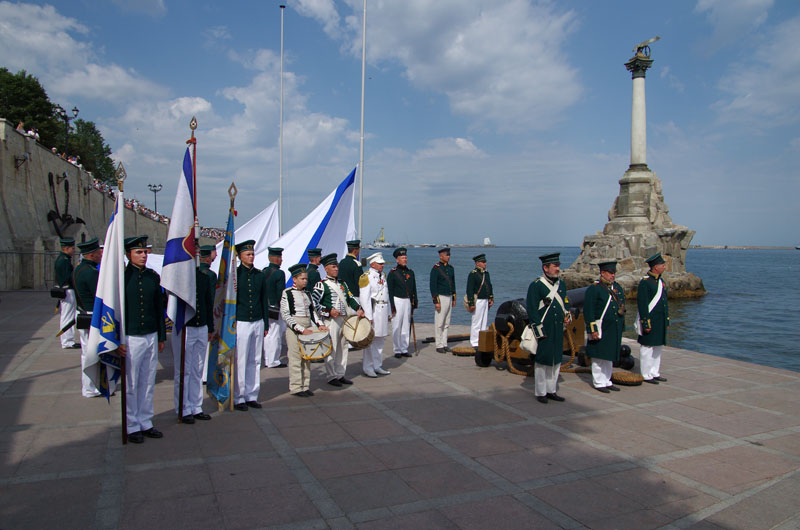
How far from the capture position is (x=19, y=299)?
16.9 meters

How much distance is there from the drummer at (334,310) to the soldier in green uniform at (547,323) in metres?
2.46

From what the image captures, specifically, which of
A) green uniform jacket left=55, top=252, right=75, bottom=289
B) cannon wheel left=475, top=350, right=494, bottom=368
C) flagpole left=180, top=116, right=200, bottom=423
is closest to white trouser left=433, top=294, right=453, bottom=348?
cannon wheel left=475, top=350, right=494, bottom=368

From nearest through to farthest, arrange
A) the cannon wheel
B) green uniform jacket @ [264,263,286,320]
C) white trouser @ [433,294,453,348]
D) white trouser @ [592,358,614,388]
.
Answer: white trouser @ [592,358,614,388]
green uniform jacket @ [264,263,286,320]
the cannon wheel
white trouser @ [433,294,453,348]

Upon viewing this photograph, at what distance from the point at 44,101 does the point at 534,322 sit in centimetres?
4675

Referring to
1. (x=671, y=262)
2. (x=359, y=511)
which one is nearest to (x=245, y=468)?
(x=359, y=511)

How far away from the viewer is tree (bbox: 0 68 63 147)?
37.6 metres

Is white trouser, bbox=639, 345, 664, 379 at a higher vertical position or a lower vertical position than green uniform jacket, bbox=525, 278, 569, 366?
lower

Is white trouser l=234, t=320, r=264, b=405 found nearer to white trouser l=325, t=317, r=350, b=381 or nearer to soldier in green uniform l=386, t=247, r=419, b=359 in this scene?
white trouser l=325, t=317, r=350, b=381

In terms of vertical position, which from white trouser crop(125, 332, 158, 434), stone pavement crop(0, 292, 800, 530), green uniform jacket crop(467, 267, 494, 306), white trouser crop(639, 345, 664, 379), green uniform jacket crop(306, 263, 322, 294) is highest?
green uniform jacket crop(306, 263, 322, 294)

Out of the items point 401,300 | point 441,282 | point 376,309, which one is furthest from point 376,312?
point 441,282

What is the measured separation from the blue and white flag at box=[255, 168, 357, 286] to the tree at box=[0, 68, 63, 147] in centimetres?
3686

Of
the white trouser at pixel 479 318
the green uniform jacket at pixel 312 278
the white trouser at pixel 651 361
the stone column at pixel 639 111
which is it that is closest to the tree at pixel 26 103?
the green uniform jacket at pixel 312 278

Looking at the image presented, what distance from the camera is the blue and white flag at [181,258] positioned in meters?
5.38

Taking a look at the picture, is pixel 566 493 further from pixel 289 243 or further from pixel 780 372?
pixel 289 243
